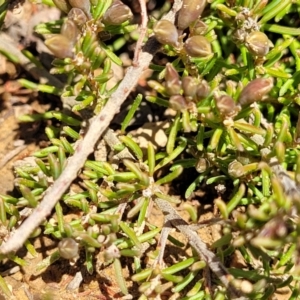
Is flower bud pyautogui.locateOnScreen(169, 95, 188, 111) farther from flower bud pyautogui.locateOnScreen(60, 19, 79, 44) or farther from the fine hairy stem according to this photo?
flower bud pyautogui.locateOnScreen(60, 19, 79, 44)

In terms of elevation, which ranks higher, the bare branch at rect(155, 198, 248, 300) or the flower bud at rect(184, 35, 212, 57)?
the flower bud at rect(184, 35, 212, 57)

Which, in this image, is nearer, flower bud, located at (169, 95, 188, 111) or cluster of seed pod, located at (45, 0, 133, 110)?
flower bud, located at (169, 95, 188, 111)

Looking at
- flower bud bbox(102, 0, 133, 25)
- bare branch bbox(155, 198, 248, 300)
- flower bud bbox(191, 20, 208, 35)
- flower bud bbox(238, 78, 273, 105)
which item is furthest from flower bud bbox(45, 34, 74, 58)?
bare branch bbox(155, 198, 248, 300)

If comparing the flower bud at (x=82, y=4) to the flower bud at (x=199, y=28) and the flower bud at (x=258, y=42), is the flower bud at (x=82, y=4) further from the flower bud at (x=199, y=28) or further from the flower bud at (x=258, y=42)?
the flower bud at (x=258, y=42)

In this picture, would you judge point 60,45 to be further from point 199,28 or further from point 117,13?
point 199,28

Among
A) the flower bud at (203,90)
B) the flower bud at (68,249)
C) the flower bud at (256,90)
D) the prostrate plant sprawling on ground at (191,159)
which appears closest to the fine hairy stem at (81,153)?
the prostrate plant sprawling on ground at (191,159)

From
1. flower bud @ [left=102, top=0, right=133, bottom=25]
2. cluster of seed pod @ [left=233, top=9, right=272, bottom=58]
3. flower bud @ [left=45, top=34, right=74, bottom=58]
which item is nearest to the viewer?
flower bud @ [left=45, top=34, right=74, bottom=58]

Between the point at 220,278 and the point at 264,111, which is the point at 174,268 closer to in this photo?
the point at 220,278
